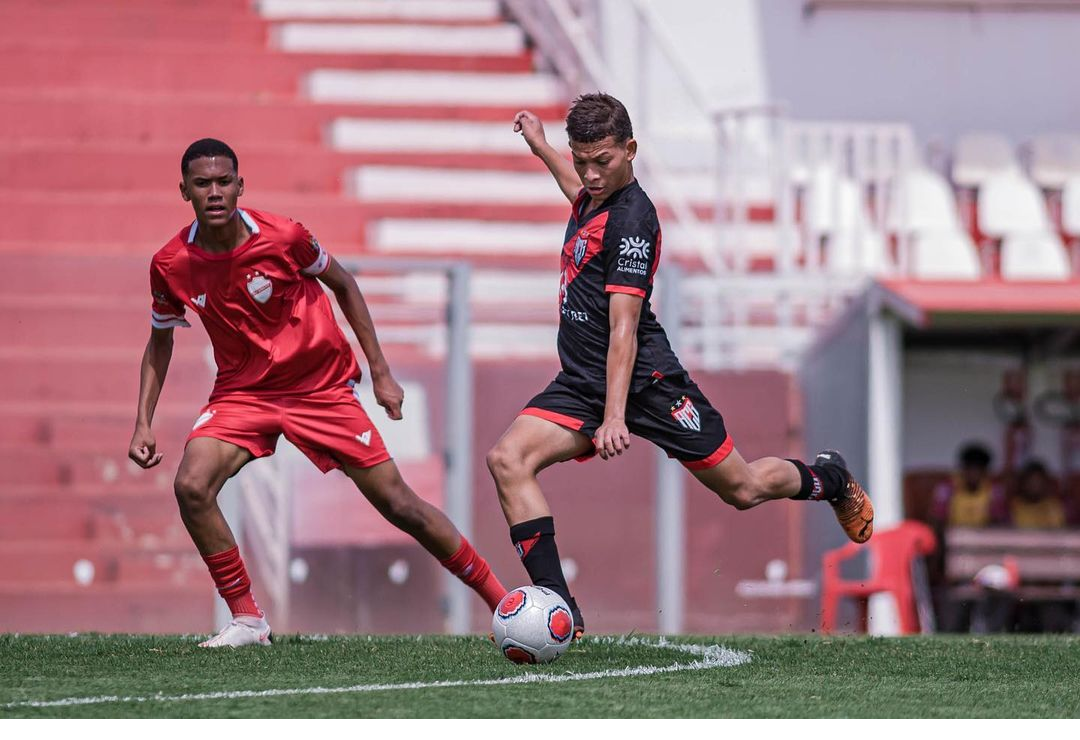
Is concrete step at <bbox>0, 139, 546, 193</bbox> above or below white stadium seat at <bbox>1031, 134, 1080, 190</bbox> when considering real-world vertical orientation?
below

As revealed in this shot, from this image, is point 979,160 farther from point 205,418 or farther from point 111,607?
point 205,418

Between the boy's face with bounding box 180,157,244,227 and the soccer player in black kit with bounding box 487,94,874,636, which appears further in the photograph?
the boy's face with bounding box 180,157,244,227

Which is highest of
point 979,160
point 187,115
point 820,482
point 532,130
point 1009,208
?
point 187,115

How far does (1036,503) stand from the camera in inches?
496

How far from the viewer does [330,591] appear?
10.4 m

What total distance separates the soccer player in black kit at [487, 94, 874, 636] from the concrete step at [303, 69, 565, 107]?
32.1 feet

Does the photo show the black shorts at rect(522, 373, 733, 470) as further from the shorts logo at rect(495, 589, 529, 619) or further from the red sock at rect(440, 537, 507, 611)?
the red sock at rect(440, 537, 507, 611)

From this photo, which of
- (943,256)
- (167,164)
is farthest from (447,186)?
(943,256)

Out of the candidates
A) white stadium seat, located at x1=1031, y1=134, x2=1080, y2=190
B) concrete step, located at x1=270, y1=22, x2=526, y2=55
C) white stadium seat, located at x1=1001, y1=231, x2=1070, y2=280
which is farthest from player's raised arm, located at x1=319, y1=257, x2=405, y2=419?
white stadium seat, located at x1=1031, y1=134, x2=1080, y2=190

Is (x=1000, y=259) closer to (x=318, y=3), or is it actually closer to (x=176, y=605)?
(x=318, y=3)

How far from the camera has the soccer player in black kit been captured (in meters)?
5.82

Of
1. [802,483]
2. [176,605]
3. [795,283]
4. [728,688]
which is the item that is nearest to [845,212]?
[795,283]

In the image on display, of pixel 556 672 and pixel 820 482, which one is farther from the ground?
pixel 820 482

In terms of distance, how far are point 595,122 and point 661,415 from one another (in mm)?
909
